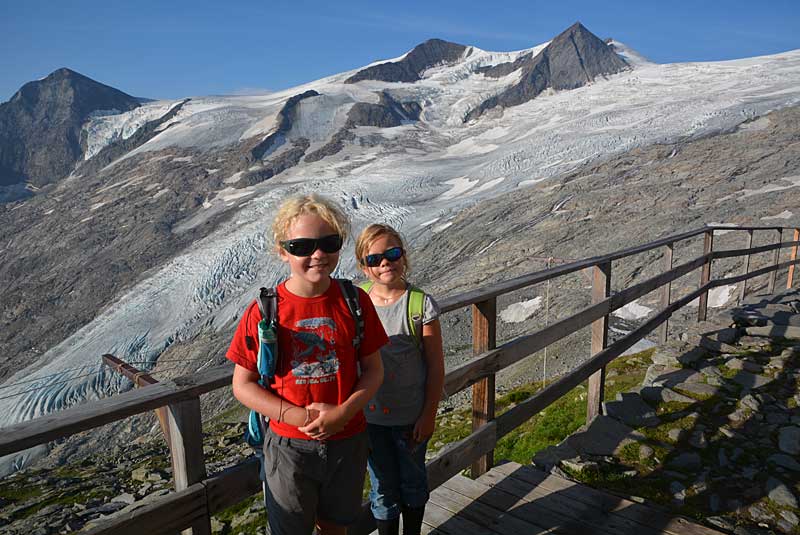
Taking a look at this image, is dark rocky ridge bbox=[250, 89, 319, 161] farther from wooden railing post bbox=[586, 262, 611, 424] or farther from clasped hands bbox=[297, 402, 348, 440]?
clasped hands bbox=[297, 402, 348, 440]

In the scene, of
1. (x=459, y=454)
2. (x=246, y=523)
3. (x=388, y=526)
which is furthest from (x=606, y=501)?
(x=246, y=523)

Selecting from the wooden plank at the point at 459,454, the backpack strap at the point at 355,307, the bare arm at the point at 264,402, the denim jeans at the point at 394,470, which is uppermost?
the backpack strap at the point at 355,307

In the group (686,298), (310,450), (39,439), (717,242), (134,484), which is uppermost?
(39,439)

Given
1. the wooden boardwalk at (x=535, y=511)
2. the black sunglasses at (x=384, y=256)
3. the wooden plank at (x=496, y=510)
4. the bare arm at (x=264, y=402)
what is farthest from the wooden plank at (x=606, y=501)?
the bare arm at (x=264, y=402)

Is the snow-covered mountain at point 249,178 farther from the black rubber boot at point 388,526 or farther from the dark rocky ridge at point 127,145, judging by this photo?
the black rubber boot at point 388,526

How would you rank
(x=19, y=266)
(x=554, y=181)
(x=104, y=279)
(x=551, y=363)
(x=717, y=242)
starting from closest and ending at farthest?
(x=551, y=363), (x=717, y=242), (x=554, y=181), (x=104, y=279), (x=19, y=266)

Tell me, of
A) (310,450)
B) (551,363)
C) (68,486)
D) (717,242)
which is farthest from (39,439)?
(717,242)

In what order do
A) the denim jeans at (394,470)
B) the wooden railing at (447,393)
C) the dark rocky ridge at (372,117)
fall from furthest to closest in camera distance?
the dark rocky ridge at (372,117) < the denim jeans at (394,470) < the wooden railing at (447,393)

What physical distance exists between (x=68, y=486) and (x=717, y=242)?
20.5 metres

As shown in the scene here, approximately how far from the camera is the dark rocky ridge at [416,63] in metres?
108

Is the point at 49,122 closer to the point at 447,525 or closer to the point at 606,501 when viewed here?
the point at 447,525

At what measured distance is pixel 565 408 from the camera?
6914 mm

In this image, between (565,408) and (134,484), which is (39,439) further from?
(134,484)

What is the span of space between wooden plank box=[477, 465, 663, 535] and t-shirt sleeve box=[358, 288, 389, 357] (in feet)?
5.70
